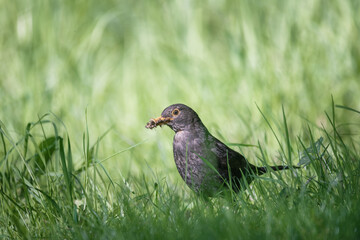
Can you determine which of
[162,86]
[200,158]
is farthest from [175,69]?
[200,158]

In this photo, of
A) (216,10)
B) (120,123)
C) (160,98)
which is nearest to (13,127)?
(120,123)

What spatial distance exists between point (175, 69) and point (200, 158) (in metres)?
2.23

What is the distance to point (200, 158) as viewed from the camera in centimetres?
344

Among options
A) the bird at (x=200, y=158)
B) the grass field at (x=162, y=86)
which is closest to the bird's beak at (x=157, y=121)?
the bird at (x=200, y=158)

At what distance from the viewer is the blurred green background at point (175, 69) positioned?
480 cm

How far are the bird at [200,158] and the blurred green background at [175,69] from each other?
0.52 m

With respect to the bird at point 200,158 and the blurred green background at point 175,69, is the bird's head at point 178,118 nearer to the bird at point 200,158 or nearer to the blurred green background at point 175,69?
the bird at point 200,158

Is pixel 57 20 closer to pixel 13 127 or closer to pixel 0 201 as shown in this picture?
pixel 13 127

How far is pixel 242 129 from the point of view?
14.7ft

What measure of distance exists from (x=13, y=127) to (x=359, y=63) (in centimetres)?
326

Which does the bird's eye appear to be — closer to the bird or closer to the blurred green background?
the bird

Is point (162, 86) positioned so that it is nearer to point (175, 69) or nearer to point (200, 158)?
point (175, 69)

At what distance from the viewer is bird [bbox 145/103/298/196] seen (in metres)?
3.35

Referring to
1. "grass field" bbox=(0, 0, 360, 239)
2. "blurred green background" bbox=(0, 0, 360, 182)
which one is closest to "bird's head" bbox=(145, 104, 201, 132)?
"grass field" bbox=(0, 0, 360, 239)
